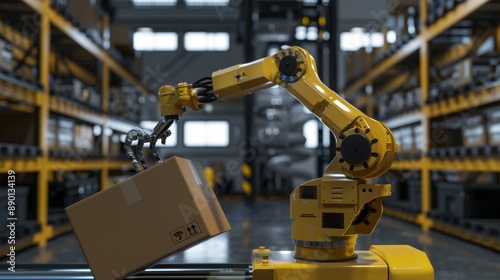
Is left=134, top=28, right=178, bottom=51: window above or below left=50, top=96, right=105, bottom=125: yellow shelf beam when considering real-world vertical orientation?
above

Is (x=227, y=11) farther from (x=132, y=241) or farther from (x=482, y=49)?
(x=132, y=241)

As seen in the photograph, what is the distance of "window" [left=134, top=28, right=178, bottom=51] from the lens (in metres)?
15.1

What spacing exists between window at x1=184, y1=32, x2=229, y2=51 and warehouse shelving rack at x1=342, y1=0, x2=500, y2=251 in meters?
6.64

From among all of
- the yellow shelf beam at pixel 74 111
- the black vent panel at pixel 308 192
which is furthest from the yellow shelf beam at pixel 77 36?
the black vent panel at pixel 308 192

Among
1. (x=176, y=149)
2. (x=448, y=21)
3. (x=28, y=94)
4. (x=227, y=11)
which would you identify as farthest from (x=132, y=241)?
(x=227, y=11)

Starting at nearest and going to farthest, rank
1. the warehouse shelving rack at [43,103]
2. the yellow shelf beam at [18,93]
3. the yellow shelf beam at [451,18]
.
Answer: the yellow shelf beam at [18,93], the warehouse shelving rack at [43,103], the yellow shelf beam at [451,18]

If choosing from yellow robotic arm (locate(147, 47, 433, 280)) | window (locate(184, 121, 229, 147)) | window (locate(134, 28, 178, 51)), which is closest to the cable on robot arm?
yellow robotic arm (locate(147, 47, 433, 280))

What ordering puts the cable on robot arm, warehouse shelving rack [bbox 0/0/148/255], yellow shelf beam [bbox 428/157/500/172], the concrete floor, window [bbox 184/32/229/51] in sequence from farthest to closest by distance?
window [bbox 184/32/229/51], yellow shelf beam [bbox 428/157/500/172], warehouse shelving rack [bbox 0/0/148/255], the concrete floor, the cable on robot arm

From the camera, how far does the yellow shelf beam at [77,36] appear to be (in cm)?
537

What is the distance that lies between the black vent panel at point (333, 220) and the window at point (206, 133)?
12372 mm

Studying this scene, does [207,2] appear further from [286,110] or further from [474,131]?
[474,131]

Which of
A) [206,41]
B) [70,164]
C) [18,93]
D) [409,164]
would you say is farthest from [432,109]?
[206,41]

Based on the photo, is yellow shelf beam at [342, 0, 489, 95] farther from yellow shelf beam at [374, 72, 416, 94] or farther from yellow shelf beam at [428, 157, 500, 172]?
yellow shelf beam at [428, 157, 500, 172]

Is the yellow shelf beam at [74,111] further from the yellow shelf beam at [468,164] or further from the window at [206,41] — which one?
the window at [206,41]
